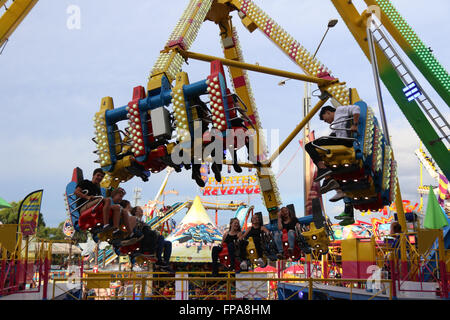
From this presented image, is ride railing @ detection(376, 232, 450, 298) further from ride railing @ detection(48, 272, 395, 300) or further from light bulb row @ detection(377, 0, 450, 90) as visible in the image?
light bulb row @ detection(377, 0, 450, 90)

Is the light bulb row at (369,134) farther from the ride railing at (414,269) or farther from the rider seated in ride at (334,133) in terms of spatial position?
the ride railing at (414,269)

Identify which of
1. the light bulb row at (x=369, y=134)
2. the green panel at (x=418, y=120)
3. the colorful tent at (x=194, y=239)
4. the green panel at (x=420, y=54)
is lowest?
the colorful tent at (x=194, y=239)

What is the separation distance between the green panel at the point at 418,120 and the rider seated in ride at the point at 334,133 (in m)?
4.71

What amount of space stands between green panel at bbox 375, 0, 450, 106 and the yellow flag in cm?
987

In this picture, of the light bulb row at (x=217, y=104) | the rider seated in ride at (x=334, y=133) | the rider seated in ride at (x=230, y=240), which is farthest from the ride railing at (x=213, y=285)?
the light bulb row at (x=217, y=104)

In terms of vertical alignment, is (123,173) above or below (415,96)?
below

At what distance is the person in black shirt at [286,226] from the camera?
8.72 m

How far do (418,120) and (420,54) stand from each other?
5.22 ft

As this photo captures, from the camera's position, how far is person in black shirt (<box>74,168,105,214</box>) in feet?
21.1

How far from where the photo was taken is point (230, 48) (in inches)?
416

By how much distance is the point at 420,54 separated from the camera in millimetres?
9953
